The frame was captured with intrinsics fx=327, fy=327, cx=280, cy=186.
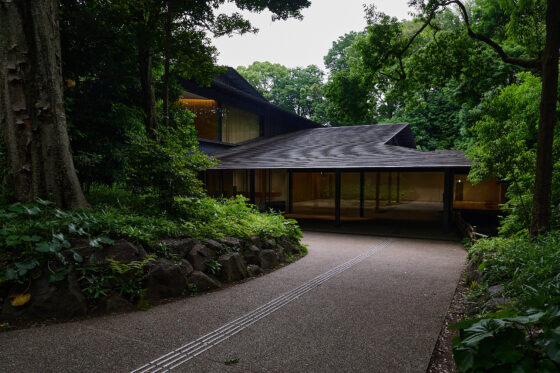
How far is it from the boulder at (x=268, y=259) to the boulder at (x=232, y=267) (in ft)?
1.74

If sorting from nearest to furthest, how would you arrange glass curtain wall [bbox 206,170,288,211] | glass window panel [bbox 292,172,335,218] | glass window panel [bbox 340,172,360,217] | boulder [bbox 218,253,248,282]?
1. boulder [bbox 218,253,248,282]
2. glass curtain wall [bbox 206,170,288,211]
3. glass window panel [bbox 340,172,360,217]
4. glass window panel [bbox 292,172,335,218]

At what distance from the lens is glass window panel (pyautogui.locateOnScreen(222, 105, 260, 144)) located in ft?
53.7

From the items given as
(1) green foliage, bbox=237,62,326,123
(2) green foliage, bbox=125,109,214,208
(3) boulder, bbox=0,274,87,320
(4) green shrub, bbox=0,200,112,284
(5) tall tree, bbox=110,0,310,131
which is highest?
(1) green foliage, bbox=237,62,326,123

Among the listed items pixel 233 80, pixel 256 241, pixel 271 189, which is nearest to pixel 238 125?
pixel 233 80

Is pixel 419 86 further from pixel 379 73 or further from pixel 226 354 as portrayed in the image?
pixel 226 354

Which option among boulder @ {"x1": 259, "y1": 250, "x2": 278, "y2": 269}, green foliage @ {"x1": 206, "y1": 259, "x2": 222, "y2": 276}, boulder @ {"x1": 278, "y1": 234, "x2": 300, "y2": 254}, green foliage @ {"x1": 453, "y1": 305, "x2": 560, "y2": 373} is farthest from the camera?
boulder @ {"x1": 278, "y1": 234, "x2": 300, "y2": 254}

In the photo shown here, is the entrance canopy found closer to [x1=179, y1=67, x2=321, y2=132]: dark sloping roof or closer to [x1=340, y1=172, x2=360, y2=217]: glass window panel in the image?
[x1=340, y1=172, x2=360, y2=217]: glass window panel

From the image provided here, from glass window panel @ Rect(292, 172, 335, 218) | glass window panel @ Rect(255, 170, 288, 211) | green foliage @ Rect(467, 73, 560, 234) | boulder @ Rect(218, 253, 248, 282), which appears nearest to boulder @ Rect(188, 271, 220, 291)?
boulder @ Rect(218, 253, 248, 282)

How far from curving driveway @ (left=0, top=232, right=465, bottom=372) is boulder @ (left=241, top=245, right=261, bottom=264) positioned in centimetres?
48

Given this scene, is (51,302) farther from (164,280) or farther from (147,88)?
(147,88)

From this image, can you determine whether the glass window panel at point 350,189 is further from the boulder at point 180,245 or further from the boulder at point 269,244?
the boulder at point 180,245

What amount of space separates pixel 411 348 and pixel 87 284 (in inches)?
138

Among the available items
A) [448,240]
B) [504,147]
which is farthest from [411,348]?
[448,240]

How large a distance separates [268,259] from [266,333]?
8.99ft
